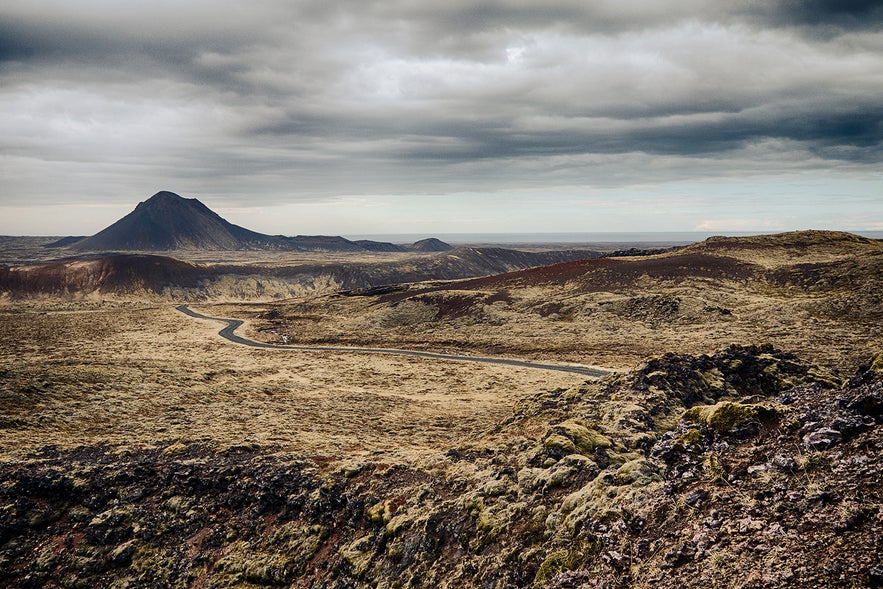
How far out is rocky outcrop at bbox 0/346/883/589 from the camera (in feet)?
31.7

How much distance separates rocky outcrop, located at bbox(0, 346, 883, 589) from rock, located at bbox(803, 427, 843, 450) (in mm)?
38

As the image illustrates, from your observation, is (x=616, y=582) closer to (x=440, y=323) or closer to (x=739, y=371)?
(x=739, y=371)

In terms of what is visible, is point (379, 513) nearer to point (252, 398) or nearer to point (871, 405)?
point (871, 405)

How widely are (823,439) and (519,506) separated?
8.43 m

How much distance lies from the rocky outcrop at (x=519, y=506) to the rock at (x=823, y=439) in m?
0.04

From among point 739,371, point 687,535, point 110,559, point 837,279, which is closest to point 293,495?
point 110,559

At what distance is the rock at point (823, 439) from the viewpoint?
37.2 ft

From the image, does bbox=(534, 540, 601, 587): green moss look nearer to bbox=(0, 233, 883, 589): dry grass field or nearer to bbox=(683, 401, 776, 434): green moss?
bbox=(0, 233, 883, 589): dry grass field

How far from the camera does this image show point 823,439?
37.7 feet

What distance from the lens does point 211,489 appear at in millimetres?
19938

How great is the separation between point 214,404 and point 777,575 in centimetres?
3771

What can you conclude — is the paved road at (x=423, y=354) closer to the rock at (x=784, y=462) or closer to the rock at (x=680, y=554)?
the rock at (x=784, y=462)

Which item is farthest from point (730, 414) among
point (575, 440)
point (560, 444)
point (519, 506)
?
point (519, 506)

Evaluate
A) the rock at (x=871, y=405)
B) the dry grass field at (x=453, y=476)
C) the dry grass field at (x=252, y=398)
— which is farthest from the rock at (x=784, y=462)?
the dry grass field at (x=252, y=398)
